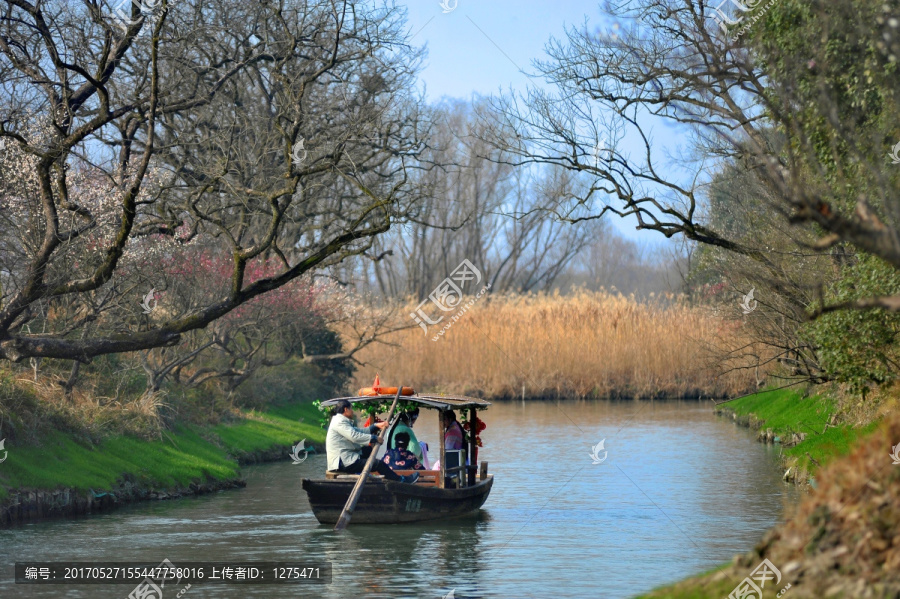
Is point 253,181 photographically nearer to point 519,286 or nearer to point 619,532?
point 619,532

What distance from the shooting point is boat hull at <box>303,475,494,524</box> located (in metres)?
17.1

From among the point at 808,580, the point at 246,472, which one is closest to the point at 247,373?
the point at 246,472

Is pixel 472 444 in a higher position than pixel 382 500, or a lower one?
higher

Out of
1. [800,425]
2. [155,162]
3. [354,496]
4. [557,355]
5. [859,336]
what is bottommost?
[354,496]

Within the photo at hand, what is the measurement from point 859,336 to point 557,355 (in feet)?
83.1

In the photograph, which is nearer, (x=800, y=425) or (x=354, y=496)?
(x=354, y=496)

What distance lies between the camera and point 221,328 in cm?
2659

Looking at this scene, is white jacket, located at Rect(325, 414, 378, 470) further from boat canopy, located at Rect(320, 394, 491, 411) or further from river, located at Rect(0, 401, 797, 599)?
river, located at Rect(0, 401, 797, 599)

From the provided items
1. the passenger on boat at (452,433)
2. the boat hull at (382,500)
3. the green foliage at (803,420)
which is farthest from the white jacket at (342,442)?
the green foliage at (803,420)

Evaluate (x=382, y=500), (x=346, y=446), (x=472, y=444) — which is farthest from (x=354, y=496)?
(x=472, y=444)

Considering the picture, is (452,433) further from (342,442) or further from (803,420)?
(803,420)

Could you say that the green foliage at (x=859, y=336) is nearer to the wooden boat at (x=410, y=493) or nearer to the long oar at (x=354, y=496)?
the wooden boat at (x=410, y=493)

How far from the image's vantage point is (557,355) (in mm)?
41312

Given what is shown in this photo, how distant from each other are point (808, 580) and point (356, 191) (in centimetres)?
2689
